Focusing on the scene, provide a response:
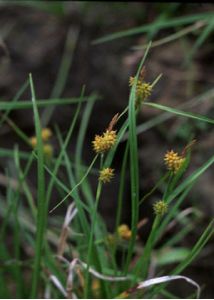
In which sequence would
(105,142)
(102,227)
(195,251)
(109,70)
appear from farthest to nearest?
(109,70)
(102,227)
(195,251)
(105,142)

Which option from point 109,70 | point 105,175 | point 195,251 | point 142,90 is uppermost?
point 109,70

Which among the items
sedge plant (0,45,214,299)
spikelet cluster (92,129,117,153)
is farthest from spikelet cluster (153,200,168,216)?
spikelet cluster (92,129,117,153)

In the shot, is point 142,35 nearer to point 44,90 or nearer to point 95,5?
point 95,5

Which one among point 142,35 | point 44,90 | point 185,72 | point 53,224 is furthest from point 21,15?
point 53,224

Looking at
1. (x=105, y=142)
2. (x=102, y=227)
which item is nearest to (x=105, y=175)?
(x=105, y=142)

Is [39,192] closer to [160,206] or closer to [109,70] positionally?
[160,206]

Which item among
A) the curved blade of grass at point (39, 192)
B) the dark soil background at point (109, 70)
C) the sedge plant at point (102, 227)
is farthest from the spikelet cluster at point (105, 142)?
the dark soil background at point (109, 70)

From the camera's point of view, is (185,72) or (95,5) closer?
(185,72)

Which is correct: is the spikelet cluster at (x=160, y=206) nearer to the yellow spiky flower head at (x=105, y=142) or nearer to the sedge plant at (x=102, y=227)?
the sedge plant at (x=102, y=227)
